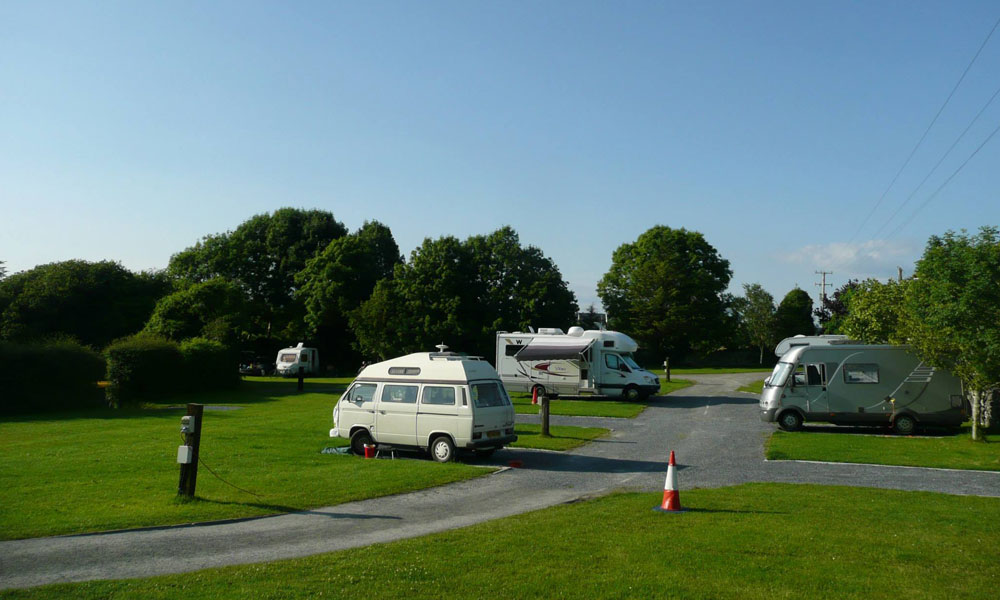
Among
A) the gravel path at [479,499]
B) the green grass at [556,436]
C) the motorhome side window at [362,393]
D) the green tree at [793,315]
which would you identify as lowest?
the gravel path at [479,499]

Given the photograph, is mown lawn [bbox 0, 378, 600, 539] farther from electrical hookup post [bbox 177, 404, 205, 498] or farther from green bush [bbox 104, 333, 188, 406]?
green bush [bbox 104, 333, 188, 406]

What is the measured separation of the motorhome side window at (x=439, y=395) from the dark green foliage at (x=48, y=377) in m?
23.3

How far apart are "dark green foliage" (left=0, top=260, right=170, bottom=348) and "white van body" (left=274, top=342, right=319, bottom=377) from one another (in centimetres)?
1098

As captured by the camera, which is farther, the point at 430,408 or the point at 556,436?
the point at 556,436

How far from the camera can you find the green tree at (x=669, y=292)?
63375mm

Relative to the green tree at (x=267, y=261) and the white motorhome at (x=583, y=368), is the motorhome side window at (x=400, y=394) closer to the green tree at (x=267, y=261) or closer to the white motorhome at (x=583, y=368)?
the white motorhome at (x=583, y=368)

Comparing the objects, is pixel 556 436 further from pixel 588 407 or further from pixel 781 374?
pixel 588 407

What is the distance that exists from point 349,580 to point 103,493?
23.7 ft

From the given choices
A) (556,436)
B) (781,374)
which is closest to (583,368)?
(781,374)

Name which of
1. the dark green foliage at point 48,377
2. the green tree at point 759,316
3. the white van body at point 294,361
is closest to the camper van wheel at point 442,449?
the dark green foliage at point 48,377

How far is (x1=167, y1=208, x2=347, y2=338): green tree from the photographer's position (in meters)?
65.1

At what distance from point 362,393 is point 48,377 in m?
22.0

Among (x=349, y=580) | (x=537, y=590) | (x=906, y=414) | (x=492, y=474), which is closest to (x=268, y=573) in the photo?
(x=349, y=580)

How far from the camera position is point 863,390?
22953 mm
